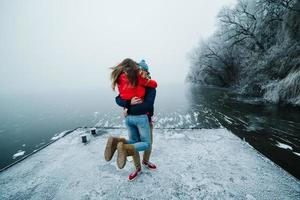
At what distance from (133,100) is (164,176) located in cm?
171

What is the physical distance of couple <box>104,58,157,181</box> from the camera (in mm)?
2240

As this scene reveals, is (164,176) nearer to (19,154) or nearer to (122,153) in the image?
(122,153)

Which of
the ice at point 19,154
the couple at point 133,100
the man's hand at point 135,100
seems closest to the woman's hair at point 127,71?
the couple at point 133,100

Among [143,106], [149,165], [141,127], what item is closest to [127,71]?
[143,106]

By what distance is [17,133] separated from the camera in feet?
41.9

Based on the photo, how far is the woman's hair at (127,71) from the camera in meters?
2.22

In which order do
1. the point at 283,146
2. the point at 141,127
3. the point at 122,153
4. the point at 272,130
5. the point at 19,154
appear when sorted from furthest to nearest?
1. the point at 19,154
2. the point at 272,130
3. the point at 283,146
4. the point at 141,127
5. the point at 122,153

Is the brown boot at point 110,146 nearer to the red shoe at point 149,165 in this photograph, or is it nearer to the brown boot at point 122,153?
the brown boot at point 122,153

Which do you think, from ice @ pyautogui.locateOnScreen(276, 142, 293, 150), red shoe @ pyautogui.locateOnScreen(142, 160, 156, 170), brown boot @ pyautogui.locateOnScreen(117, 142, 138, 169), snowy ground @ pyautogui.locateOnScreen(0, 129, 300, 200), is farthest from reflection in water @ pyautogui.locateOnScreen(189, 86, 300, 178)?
brown boot @ pyautogui.locateOnScreen(117, 142, 138, 169)

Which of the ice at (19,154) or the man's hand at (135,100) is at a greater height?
the man's hand at (135,100)

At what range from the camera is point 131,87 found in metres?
2.31

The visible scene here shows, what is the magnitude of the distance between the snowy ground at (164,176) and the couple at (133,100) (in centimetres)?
89

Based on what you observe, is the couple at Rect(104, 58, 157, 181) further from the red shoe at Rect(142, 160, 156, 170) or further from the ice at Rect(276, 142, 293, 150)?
the ice at Rect(276, 142, 293, 150)

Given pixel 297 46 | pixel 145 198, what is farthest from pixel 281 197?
pixel 297 46
